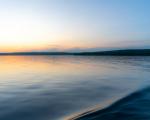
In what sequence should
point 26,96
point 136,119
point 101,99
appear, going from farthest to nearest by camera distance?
point 26,96
point 101,99
point 136,119

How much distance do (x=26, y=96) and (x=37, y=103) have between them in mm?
2365

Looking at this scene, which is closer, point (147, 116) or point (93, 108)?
point (147, 116)

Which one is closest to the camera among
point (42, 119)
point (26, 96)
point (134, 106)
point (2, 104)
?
point (42, 119)

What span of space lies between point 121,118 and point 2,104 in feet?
22.5

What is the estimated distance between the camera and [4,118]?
9703mm

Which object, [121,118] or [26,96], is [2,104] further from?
[121,118]

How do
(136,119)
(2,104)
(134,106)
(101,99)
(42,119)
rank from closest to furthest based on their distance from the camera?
(136,119) → (42,119) → (134,106) → (2,104) → (101,99)

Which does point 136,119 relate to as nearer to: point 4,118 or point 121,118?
point 121,118

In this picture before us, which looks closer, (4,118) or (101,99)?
(4,118)

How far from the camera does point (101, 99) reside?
1379cm

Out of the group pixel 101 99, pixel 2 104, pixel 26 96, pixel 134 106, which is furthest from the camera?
pixel 26 96

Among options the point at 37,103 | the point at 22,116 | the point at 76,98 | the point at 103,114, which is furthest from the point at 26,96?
the point at 103,114

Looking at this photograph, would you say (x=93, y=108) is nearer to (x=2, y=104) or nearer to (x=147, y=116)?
(x=147, y=116)

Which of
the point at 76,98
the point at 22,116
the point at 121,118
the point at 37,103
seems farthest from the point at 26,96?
the point at 121,118
